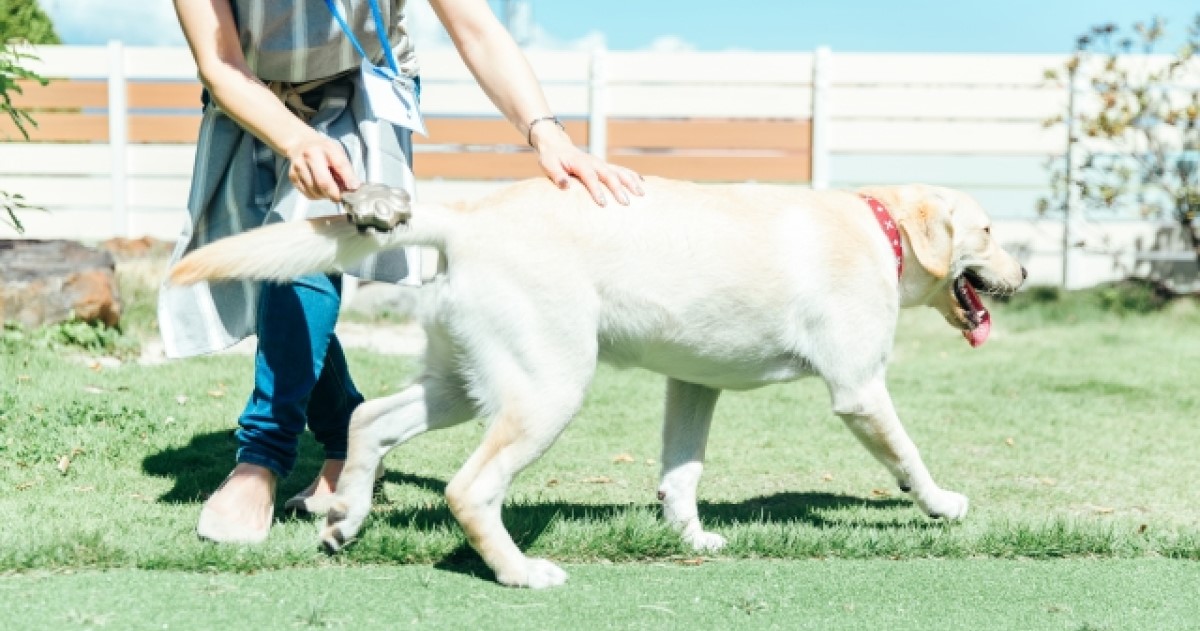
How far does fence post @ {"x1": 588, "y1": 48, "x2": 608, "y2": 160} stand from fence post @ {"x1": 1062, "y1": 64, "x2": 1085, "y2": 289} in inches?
167

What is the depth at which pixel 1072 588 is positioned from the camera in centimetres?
305

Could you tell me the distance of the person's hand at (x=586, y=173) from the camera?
313 cm

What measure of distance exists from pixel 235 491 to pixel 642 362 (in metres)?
1.20

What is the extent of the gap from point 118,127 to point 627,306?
10402 mm

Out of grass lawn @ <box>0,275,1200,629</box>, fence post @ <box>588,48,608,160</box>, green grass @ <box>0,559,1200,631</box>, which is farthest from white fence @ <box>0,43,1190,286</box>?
green grass @ <box>0,559,1200,631</box>

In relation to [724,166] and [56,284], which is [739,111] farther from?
[56,284]

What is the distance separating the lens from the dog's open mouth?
396 cm

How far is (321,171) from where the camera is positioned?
2.90m

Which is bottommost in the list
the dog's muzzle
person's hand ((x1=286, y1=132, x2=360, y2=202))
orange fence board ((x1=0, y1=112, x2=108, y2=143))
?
the dog's muzzle

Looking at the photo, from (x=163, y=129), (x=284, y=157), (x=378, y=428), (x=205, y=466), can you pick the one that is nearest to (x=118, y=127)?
(x=163, y=129)

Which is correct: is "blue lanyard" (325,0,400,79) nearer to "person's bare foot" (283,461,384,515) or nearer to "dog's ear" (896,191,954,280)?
"person's bare foot" (283,461,384,515)

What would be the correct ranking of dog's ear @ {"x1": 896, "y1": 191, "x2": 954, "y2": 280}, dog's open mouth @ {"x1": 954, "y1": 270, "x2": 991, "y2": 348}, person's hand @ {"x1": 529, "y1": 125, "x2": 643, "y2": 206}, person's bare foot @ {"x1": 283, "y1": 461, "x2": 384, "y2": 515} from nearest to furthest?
person's hand @ {"x1": 529, "y1": 125, "x2": 643, "y2": 206}
dog's ear @ {"x1": 896, "y1": 191, "x2": 954, "y2": 280}
person's bare foot @ {"x1": 283, "y1": 461, "x2": 384, "y2": 515}
dog's open mouth @ {"x1": 954, "y1": 270, "x2": 991, "y2": 348}

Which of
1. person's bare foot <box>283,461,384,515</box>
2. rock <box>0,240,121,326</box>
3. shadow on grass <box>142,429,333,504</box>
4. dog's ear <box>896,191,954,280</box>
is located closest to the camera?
dog's ear <box>896,191,954,280</box>

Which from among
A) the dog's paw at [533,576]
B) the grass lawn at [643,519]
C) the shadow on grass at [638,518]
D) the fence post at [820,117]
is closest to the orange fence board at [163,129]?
the grass lawn at [643,519]
